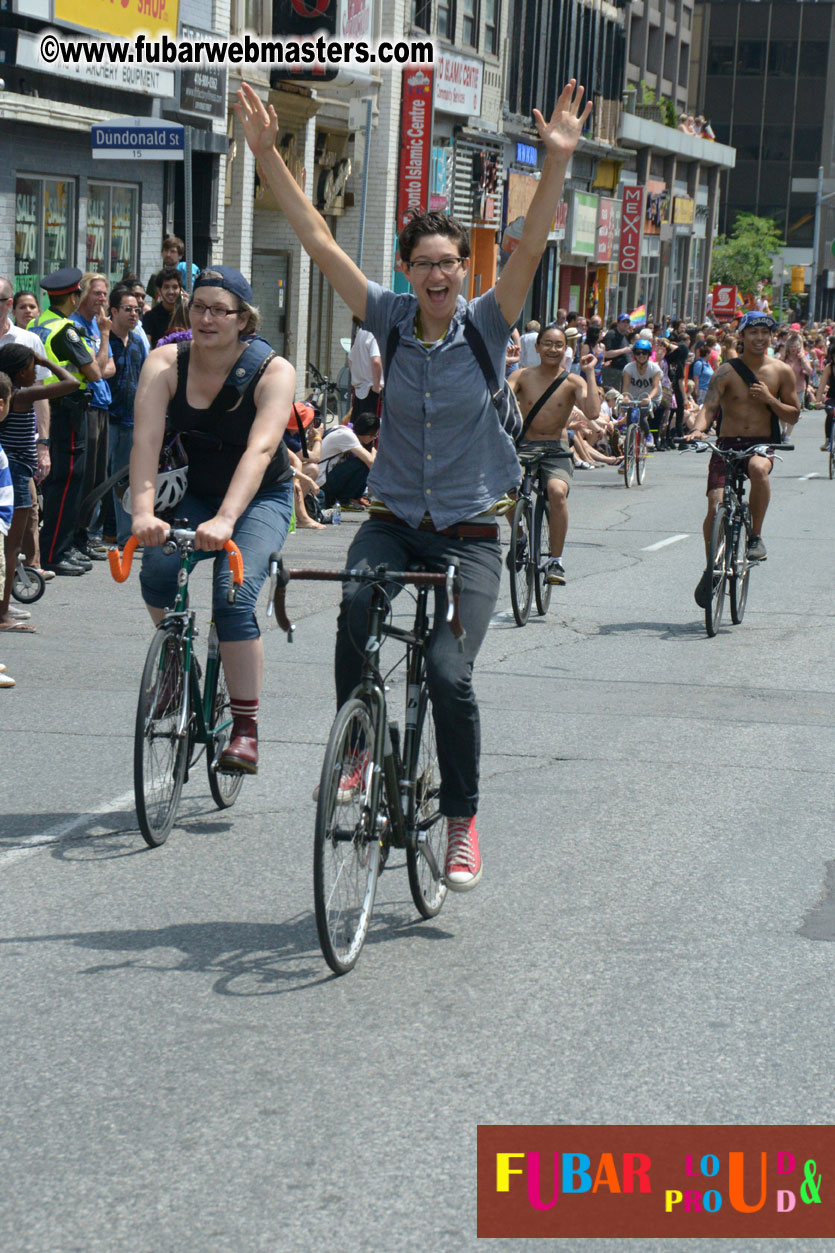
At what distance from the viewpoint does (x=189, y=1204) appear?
3605 millimetres

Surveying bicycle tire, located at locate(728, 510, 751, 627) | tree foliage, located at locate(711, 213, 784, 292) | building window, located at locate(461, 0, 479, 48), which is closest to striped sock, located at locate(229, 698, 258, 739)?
bicycle tire, located at locate(728, 510, 751, 627)

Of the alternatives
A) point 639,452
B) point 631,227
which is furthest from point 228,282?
point 631,227

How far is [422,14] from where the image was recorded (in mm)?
34875

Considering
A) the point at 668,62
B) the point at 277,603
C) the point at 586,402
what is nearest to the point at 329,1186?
the point at 277,603

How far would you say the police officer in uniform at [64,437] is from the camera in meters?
12.8

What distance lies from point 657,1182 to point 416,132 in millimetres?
31024

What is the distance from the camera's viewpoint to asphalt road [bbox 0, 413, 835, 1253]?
3.75 meters

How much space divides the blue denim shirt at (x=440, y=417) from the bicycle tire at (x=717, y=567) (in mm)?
6258

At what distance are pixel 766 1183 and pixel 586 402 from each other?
10047mm

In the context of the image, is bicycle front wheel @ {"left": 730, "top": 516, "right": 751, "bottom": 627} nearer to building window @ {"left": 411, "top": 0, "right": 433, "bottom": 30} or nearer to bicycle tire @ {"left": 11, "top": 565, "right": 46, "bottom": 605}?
bicycle tire @ {"left": 11, "top": 565, "right": 46, "bottom": 605}

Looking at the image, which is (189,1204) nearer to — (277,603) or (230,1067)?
(230,1067)

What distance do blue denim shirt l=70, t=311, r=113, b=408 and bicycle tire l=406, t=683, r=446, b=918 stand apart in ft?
27.0

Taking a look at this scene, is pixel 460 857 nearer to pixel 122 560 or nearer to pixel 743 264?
pixel 122 560

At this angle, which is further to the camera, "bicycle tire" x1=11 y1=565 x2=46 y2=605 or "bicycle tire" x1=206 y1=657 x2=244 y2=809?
"bicycle tire" x1=11 y1=565 x2=46 y2=605
